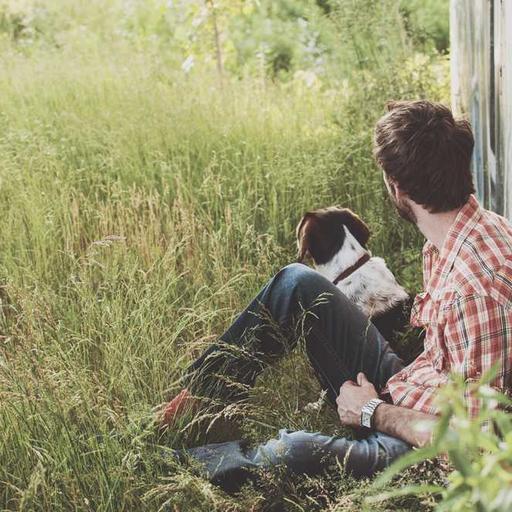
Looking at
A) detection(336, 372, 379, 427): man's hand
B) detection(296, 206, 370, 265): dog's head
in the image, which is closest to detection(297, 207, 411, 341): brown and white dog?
detection(296, 206, 370, 265): dog's head

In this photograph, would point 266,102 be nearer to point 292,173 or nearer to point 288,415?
point 292,173

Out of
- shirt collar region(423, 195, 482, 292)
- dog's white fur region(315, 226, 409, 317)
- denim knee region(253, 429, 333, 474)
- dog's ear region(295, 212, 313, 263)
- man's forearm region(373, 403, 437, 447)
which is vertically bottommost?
denim knee region(253, 429, 333, 474)

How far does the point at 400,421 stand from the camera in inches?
109

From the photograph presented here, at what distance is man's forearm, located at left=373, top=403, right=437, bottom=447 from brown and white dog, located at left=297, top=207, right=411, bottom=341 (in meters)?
0.72

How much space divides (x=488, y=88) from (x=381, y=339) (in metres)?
1.66

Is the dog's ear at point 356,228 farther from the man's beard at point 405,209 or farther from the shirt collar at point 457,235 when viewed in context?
the shirt collar at point 457,235

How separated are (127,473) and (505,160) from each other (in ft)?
6.92

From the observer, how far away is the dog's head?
3721 mm

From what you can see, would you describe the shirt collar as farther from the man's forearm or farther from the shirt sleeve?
the man's forearm

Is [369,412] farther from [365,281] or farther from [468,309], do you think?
[365,281]

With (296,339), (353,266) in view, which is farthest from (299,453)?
(353,266)

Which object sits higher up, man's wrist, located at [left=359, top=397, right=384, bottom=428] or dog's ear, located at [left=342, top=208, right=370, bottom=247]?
dog's ear, located at [left=342, top=208, right=370, bottom=247]

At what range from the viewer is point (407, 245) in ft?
14.9

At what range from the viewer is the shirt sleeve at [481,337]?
2439 mm
